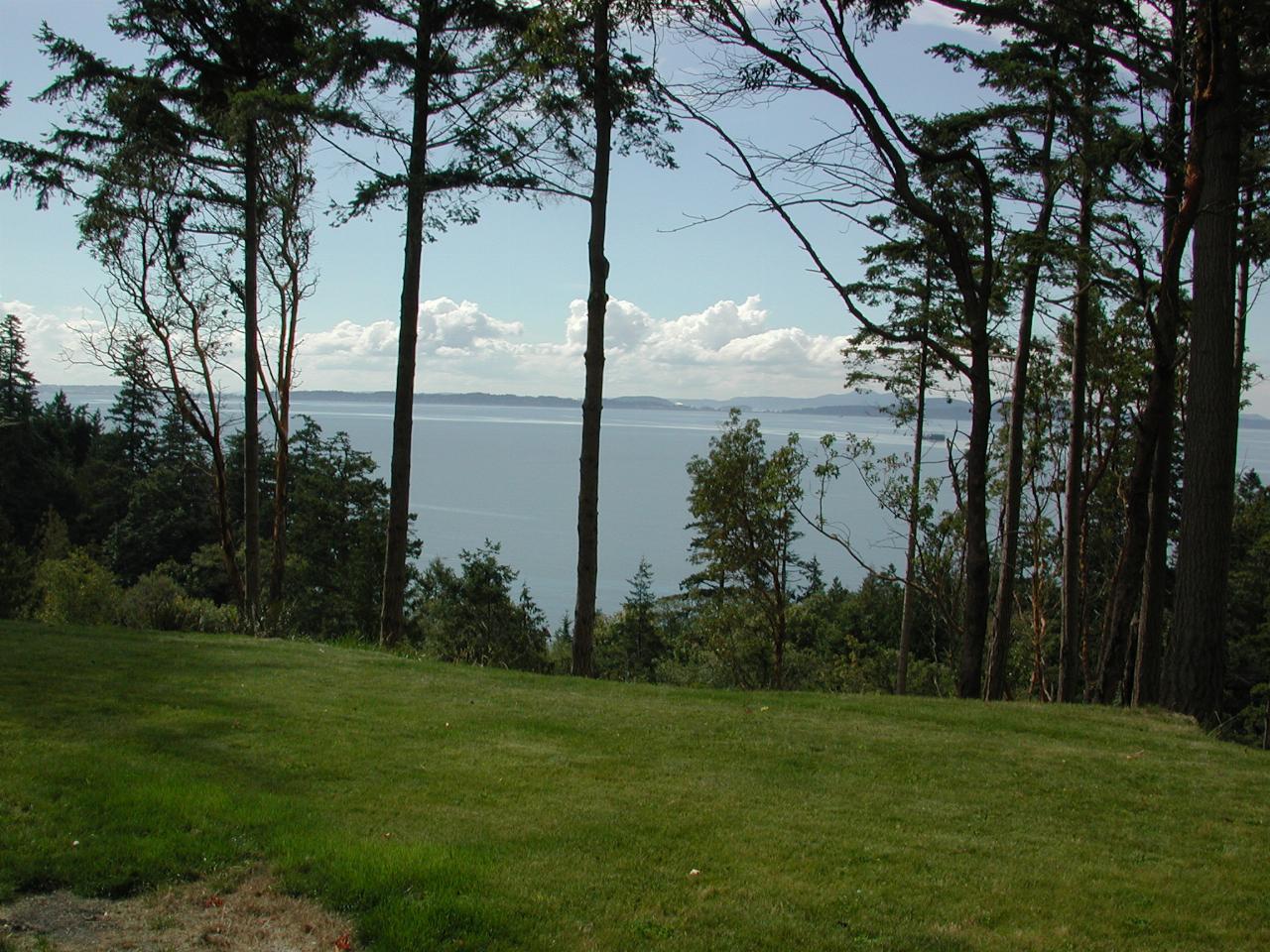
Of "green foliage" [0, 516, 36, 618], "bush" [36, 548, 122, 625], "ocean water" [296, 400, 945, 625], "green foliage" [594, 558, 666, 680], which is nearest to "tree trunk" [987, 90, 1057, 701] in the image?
"ocean water" [296, 400, 945, 625]

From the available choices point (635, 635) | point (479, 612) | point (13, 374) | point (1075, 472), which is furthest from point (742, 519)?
point (13, 374)

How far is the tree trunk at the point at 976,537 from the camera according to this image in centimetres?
906

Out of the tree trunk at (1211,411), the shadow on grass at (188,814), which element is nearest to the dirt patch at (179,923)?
the shadow on grass at (188,814)

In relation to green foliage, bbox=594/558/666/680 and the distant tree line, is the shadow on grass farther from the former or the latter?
green foliage, bbox=594/558/666/680

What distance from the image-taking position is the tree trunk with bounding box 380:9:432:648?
12195mm

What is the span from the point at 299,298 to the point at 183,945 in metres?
14.5

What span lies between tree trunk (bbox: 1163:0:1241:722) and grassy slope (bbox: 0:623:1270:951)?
3.07 ft

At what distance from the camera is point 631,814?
4.71m

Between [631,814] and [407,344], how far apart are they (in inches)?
353

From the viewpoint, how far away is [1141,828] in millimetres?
4953

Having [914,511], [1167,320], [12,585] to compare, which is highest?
[1167,320]

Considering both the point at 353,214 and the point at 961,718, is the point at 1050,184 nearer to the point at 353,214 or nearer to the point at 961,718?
the point at 961,718

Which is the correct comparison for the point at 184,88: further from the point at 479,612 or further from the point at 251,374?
the point at 479,612

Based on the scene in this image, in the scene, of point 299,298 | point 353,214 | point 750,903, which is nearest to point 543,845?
point 750,903
